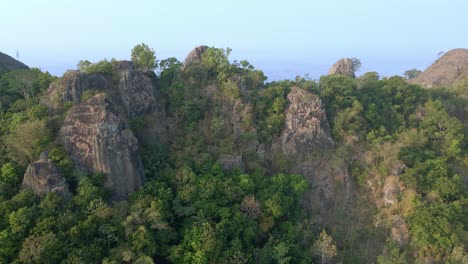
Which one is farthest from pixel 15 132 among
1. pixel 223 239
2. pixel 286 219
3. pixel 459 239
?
pixel 459 239

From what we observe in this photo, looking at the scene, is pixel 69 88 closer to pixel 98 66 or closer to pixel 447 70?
pixel 98 66

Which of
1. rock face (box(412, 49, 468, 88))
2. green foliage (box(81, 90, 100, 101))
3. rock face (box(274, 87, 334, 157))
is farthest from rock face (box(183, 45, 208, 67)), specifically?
rock face (box(412, 49, 468, 88))

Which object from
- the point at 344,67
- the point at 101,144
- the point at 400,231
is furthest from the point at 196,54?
the point at 400,231

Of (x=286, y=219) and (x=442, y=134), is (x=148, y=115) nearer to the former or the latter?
(x=286, y=219)

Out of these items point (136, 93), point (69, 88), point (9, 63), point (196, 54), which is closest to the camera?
point (69, 88)

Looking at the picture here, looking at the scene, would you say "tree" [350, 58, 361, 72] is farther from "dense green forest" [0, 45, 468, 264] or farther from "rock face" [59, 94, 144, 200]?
"rock face" [59, 94, 144, 200]

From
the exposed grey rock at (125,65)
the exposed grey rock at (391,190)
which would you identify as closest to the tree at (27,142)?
the exposed grey rock at (125,65)

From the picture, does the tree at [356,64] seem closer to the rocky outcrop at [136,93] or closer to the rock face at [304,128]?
the rock face at [304,128]
